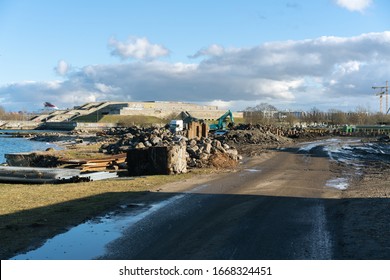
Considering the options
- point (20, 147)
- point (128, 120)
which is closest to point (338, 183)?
point (20, 147)

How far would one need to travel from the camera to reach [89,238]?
377 inches

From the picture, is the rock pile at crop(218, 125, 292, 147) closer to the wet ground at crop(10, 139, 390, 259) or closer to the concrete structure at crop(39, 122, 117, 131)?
the wet ground at crop(10, 139, 390, 259)

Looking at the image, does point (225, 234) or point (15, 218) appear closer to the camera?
point (225, 234)

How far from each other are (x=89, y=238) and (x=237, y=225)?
3.41 metres

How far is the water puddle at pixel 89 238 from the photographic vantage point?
26.8 ft

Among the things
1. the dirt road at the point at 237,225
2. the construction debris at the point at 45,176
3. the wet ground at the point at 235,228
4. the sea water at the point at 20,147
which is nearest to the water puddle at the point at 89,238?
the wet ground at the point at 235,228

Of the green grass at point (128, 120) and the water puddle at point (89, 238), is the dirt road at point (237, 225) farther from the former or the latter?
the green grass at point (128, 120)

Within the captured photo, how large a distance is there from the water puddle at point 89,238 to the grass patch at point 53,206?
12.5 inches

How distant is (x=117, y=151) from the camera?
36375 millimetres

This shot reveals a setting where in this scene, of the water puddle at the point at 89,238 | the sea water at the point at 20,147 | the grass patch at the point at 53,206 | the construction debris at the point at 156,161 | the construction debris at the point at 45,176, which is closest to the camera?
the water puddle at the point at 89,238

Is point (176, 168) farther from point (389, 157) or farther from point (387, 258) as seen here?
point (389, 157)

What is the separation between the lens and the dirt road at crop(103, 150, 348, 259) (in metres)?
8.24

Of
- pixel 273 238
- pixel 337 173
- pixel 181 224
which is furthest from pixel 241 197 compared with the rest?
pixel 337 173
